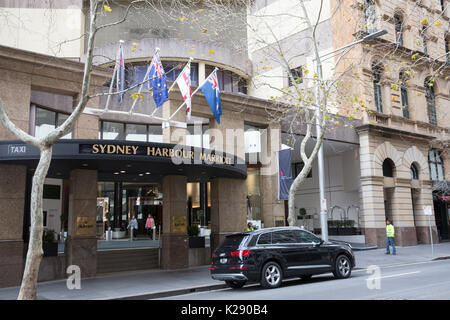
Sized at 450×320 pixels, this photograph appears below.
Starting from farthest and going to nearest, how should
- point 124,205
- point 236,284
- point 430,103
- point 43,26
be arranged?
point 430,103 → point 124,205 → point 43,26 → point 236,284

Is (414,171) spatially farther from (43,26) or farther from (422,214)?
(43,26)

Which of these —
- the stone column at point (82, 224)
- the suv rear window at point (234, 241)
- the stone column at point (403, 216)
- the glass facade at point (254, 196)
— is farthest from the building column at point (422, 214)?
the stone column at point (82, 224)

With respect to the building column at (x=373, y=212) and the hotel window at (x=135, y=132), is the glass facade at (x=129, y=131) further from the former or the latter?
the building column at (x=373, y=212)

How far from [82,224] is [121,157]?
393cm

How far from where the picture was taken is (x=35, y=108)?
58.0 ft

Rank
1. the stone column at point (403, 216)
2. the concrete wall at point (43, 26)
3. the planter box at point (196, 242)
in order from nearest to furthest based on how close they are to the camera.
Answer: the planter box at point (196, 242) → the concrete wall at point (43, 26) → the stone column at point (403, 216)

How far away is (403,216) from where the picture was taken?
28000 mm

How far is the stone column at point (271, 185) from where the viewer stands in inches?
836

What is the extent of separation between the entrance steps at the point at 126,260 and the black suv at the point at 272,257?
19.9ft

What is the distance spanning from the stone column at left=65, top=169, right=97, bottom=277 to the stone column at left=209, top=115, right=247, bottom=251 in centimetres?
581

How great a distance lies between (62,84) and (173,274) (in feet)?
28.0

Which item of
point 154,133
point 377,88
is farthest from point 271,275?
point 377,88

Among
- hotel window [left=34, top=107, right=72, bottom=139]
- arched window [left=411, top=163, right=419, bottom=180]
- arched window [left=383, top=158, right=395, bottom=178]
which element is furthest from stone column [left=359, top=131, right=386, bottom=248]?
hotel window [left=34, top=107, right=72, bottom=139]
